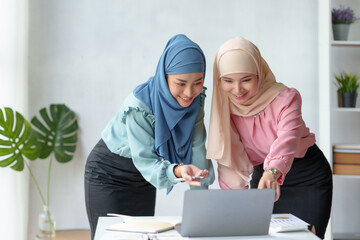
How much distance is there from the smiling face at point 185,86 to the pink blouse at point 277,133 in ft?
0.80

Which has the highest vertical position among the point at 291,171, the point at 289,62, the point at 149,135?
the point at 289,62

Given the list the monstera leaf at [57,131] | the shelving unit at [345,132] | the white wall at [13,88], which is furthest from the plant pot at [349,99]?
the white wall at [13,88]

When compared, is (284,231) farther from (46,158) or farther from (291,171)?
(46,158)

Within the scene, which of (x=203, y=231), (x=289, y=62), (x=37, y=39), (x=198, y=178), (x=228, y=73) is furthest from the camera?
(x=289, y=62)

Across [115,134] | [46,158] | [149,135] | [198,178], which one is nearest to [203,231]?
[198,178]

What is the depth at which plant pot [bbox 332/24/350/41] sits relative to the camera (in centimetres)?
314

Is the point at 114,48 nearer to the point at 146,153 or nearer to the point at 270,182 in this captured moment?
the point at 146,153

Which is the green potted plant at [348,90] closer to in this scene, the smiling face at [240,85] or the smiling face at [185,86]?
the smiling face at [240,85]

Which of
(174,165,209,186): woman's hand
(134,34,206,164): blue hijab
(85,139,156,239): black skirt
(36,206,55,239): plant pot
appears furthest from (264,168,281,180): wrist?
(36,206,55,239): plant pot

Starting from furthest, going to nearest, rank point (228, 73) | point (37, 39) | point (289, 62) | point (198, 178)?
point (289, 62) < point (37, 39) < point (228, 73) < point (198, 178)

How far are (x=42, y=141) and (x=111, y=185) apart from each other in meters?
1.34

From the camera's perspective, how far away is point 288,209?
2029 mm

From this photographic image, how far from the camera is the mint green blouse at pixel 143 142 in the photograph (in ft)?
5.58

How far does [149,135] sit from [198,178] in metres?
0.36
